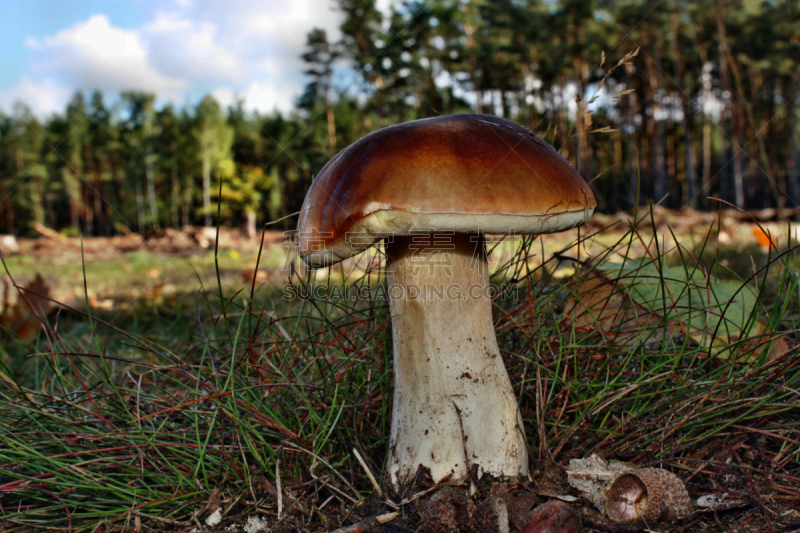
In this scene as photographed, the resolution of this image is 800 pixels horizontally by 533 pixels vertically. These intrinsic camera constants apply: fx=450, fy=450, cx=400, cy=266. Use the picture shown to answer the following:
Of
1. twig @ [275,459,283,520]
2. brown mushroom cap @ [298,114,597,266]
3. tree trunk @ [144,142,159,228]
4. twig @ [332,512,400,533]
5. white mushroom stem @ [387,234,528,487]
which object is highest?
tree trunk @ [144,142,159,228]

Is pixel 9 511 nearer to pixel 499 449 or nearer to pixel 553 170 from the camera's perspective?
pixel 499 449

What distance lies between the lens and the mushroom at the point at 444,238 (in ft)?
4.12

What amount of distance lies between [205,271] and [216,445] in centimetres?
749

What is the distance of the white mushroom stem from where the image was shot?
4.92ft

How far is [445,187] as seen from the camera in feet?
4.09

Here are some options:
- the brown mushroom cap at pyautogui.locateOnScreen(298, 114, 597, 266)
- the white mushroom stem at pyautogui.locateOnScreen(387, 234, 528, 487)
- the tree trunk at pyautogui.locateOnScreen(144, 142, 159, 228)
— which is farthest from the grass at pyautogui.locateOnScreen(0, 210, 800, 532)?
the tree trunk at pyautogui.locateOnScreen(144, 142, 159, 228)

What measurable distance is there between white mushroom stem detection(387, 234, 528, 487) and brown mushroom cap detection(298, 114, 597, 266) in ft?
0.91

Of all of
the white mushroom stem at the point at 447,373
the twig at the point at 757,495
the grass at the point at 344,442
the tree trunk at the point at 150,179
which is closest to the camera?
the twig at the point at 757,495

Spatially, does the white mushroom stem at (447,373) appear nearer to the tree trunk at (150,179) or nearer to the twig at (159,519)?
the twig at (159,519)

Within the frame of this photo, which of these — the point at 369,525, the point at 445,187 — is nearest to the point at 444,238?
the point at 445,187

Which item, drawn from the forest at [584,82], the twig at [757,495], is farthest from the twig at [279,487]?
the forest at [584,82]

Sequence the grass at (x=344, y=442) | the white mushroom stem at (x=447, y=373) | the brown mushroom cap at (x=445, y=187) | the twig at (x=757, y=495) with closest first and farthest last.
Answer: the twig at (x=757, y=495) → the brown mushroom cap at (x=445, y=187) → the grass at (x=344, y=442) → the white mushroom stem at (x=447, y=373)

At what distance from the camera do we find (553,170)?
1.37 m

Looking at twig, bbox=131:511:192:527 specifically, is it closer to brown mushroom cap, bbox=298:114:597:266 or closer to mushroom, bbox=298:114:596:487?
mushroom, bbox=298:114:596:487
